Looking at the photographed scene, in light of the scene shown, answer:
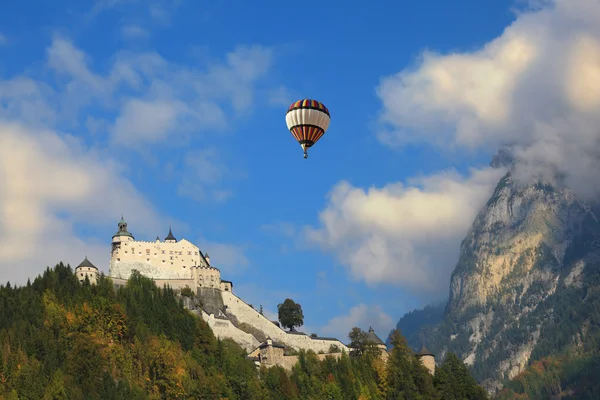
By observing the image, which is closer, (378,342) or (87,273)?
(87,273)

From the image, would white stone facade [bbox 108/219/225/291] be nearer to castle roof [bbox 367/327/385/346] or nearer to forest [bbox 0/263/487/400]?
forest [bbox 0/263/487/400]

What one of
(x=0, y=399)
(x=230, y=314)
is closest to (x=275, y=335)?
(x=230, y=314)

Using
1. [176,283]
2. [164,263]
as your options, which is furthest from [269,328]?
[164,263]

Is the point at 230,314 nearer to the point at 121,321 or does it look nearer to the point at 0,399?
the point at 121,321

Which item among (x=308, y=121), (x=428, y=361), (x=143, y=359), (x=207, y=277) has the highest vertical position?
(x=308, y=121)

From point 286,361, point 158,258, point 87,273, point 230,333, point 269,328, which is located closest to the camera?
point 286,361

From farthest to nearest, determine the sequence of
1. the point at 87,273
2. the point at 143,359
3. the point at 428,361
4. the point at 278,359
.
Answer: the point at 428,361 < the point at 87,273 < the point at 278,359 < the point at 143,359

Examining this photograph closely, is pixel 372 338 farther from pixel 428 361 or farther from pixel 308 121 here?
pixel 308 121
